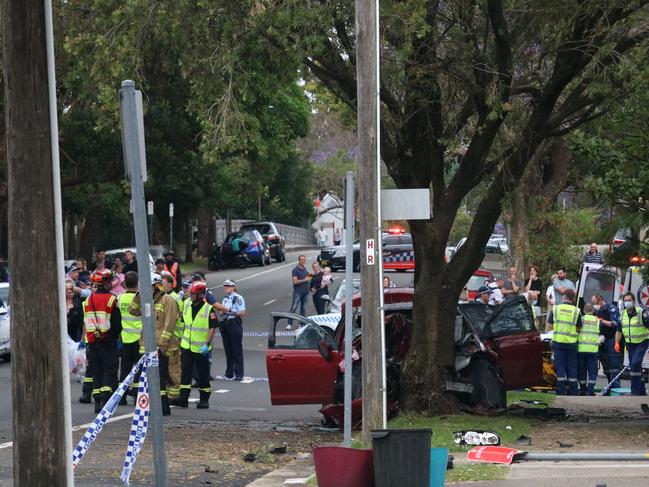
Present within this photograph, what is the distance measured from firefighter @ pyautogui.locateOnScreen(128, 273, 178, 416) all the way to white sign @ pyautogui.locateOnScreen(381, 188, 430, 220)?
15.8ft

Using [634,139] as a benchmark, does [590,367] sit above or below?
below

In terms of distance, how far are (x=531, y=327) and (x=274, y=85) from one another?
208 inches

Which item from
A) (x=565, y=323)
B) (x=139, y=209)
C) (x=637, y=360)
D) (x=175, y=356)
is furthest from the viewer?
(x=637, y=360)

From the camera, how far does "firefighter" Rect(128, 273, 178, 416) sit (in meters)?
15.7

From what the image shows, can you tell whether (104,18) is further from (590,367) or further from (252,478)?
(590,367)

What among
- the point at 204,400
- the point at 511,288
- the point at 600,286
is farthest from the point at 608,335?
the point at 204,400

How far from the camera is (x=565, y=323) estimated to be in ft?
62.3

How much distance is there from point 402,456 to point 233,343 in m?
11.4

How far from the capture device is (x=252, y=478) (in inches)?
460

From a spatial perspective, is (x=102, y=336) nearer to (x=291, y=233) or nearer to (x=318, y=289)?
(x=318, y=289)

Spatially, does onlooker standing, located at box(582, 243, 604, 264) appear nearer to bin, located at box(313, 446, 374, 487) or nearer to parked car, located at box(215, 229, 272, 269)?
Answer: bin, located at box(313, 446, 374, 487)

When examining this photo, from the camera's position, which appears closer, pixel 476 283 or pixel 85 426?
pixel 85 426

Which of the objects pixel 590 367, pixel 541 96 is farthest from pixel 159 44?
pixel 590 367

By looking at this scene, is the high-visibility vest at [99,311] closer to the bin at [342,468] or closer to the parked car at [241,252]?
the bin at [342,468]
